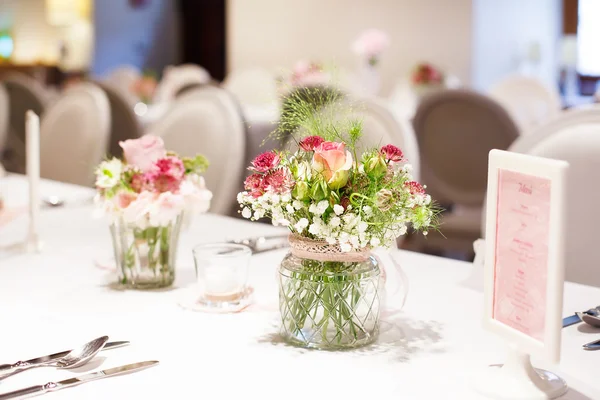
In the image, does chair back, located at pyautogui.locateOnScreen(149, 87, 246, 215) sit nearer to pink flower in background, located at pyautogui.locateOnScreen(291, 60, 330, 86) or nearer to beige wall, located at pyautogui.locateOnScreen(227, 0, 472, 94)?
pink flower in background, located at pyautogui.locateOnScreen(291, 60, 330, 86)

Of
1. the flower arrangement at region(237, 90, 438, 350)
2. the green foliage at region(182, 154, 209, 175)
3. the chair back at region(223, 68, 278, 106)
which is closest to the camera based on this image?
the flower arrangement at region(237, 90, 438, 350)

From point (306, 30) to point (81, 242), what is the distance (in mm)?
6186

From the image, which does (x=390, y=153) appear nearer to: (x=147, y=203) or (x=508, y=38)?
(x=147, y=203)

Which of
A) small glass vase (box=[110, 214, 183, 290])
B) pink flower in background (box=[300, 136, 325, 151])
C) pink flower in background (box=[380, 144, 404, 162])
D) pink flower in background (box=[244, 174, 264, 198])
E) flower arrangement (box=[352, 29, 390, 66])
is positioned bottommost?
small glass vase (box=[110, 214, 183, 290])

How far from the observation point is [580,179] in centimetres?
171

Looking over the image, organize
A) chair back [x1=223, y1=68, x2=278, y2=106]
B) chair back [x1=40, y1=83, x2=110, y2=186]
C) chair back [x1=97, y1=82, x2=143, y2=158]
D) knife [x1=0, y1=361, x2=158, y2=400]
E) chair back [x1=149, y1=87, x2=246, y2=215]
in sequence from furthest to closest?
chair back [x1=223, y1=68, x2=278, y2=106]
chair back [x1=97, y1=82, x2=143, y2=158]
chair back [x1=40, y1=83, x2=110, y2=186]
chair back [x1=149, y1=87, x2=246, y2=215]
knife [x1=0, y1=361, x2=158, y2=400]

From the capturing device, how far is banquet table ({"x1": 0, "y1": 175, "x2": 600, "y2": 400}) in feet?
3.01

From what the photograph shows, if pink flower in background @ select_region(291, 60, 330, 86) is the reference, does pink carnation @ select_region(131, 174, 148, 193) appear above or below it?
below

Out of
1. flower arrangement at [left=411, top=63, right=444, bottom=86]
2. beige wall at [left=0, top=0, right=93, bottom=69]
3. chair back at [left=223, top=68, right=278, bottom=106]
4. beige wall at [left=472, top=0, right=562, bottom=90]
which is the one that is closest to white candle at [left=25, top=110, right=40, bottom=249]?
flower arrangement at [left=411, top=63, right=444, bottom=86]

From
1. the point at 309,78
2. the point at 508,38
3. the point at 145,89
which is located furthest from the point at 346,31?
the point at 309,78

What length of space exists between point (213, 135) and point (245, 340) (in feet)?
4.92

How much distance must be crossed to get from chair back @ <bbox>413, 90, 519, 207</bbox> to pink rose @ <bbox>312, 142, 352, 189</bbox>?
2385mm

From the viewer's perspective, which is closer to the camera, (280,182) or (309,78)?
(280,182)

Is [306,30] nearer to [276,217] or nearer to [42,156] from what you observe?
[42,156]
